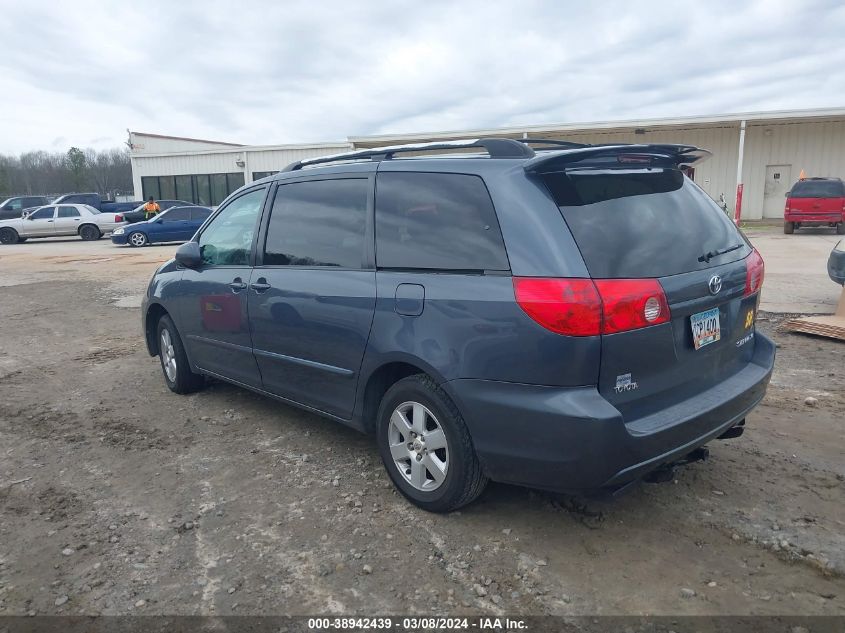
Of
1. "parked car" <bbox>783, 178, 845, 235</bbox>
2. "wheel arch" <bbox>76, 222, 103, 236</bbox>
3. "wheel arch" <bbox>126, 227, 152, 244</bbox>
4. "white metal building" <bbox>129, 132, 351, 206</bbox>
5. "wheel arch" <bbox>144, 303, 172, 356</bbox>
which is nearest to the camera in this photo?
"wheel arch" <bbox>144, 303, 172, 356</bbox>

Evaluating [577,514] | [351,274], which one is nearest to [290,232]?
[351,274]

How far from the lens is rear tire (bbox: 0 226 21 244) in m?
26.0

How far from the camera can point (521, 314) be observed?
2.72 meters

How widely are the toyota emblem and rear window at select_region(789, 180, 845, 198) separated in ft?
67.3

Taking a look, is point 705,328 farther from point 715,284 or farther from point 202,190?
point 202,190

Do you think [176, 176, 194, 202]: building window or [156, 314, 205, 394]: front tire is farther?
[176, 176, 194, 202]: building window

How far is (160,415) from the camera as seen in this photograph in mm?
4984

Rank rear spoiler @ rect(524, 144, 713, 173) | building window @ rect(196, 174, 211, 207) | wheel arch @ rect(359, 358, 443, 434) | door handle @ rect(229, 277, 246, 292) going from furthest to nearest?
1. building window @ rect(196, 174, 211, 207)
2. door handle @ rect(229, 277, 246, 292)
3. wheel arch @ rect(359, 358, 443, 434)
4. rear spoiler @ rect(524, 144, 713, 173)

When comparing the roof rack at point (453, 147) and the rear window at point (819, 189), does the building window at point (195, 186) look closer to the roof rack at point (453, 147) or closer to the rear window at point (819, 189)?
the rear window at point (819, 189)

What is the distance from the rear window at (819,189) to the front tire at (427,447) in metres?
21.3

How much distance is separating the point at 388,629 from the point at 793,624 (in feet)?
4.94

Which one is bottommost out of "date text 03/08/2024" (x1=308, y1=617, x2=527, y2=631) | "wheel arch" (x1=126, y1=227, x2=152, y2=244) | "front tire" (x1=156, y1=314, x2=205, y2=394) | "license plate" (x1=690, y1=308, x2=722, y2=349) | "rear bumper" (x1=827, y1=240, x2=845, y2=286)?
"date text 03/08/2024" (x1=308, y1=617, x2=527, y2=631)

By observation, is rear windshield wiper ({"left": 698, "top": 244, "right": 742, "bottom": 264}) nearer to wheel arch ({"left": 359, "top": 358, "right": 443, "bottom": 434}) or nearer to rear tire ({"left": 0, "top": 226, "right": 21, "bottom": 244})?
wheel arch ({"left": 359, "top": 358, "right": 443, "bottom": 434})

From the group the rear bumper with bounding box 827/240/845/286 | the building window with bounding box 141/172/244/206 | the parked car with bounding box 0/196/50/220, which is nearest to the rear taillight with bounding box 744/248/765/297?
the rear bumper with bounding box 827/240/845/286
